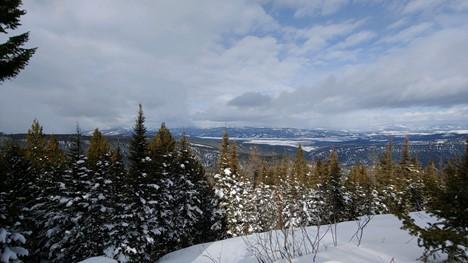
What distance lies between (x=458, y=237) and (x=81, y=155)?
21.0 m

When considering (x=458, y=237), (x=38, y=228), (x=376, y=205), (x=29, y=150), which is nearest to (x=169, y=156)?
(x=38, y=228)

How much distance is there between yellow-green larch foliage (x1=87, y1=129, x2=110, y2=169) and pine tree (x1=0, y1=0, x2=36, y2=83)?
Answer: 14.3 m

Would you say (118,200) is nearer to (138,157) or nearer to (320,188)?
(138,157)

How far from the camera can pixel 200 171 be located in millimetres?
32625

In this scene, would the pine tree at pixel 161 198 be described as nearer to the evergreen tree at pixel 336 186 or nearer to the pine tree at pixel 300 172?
the pine tree at pixel 300 172

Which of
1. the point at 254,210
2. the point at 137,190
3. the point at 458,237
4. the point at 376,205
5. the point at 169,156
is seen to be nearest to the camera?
the point at 458,237

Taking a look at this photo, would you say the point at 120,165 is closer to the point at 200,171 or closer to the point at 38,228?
the point at 38,228

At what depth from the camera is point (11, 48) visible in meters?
8.05

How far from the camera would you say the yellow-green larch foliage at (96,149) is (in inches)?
874

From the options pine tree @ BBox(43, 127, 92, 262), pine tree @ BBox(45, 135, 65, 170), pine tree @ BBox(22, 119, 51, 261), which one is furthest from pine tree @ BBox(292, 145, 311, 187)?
pine tree @ BBox(22, 119, 51, 261)

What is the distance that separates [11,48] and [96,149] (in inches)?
681

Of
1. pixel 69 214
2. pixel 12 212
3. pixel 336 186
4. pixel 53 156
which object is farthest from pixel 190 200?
pixel 336 186

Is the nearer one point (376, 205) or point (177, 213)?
point (177, 213)

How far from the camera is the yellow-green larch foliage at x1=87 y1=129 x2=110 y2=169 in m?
22.2
